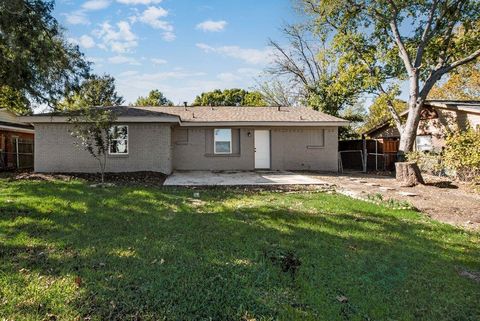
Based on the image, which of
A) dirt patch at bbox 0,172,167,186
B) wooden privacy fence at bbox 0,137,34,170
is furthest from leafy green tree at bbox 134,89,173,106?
dirt patch at bbox 0,172,167,186

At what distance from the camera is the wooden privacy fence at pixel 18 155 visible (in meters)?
17.1

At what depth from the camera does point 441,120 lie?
15.3 m

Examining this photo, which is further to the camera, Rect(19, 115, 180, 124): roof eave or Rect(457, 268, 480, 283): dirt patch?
Rect(19, 115, 180, 124): roof eave

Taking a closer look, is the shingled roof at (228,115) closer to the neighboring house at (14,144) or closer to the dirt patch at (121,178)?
the dirt patch at (121,178)

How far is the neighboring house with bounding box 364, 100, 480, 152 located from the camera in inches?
545

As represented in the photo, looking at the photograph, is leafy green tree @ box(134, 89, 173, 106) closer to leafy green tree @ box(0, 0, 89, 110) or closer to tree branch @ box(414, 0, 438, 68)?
leafy green tree @ box(0, 0, 89, 110)

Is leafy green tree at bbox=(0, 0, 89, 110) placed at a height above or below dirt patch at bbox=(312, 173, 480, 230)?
above

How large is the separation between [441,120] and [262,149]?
901 cm

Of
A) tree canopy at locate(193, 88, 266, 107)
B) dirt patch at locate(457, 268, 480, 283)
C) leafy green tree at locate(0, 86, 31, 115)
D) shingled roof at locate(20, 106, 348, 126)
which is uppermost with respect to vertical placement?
tree canopy at locate(193, 88, 266, 107)

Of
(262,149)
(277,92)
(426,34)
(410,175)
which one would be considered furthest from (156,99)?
(410,175)

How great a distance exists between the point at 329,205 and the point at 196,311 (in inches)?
195

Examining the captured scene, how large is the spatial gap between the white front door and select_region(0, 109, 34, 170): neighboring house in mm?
13088

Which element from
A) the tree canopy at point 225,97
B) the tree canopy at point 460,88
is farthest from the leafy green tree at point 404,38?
the tree canopy at point 225,97

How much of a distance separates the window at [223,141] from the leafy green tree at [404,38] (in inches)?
307
